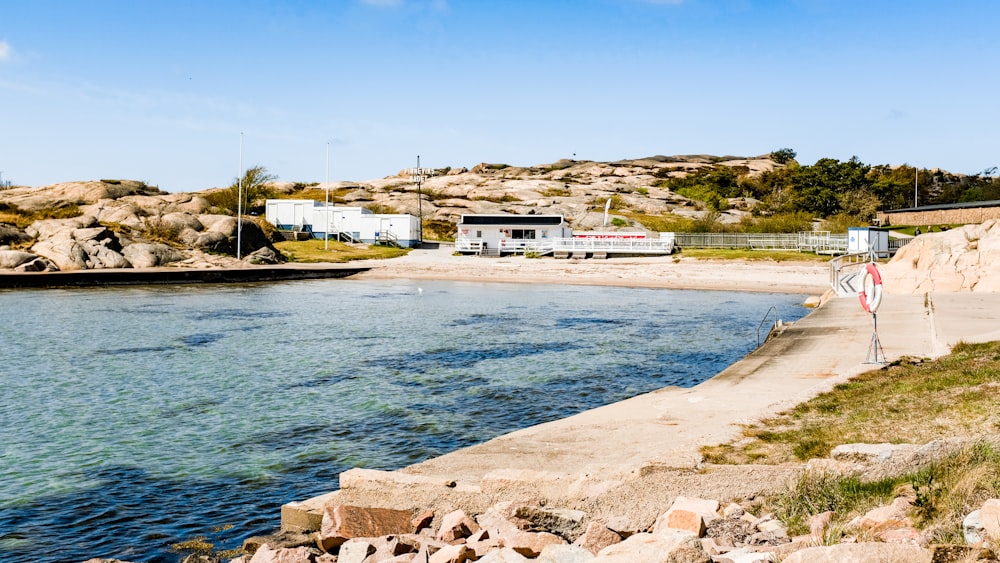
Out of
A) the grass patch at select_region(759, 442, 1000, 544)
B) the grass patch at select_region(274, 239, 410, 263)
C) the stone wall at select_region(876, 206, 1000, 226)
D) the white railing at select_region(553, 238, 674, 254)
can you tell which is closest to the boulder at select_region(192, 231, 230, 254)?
the grass patch at select_region(274, 239, 410, 263)

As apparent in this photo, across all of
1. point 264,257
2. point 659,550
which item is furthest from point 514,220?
point 659,550

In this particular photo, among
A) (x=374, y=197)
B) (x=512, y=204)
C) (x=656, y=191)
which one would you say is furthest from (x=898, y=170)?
(x=374, y=197)

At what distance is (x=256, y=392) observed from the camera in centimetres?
1727

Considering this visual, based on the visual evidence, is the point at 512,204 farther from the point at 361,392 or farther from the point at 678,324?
the point at 361,392

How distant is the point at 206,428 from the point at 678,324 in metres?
21.0

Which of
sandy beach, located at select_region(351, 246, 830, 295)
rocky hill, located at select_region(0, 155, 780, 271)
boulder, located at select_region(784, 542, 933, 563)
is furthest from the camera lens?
rocky hill, located at select_region(0, 155, 780, 271)

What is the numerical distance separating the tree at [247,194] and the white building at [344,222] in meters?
4.19

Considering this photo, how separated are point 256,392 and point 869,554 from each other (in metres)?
15.0

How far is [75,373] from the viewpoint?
1962 cm

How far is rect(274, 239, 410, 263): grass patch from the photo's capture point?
224 feet

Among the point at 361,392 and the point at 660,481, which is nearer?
the point at 660,481

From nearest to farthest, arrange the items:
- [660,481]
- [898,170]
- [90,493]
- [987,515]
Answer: [987,515] < [660,481] < [90,493] < [898,170]

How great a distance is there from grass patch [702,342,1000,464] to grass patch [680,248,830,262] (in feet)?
150

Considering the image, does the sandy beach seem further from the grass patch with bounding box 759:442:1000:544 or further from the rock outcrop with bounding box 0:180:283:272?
the grass patch with bounding box 759:442:1000:544
